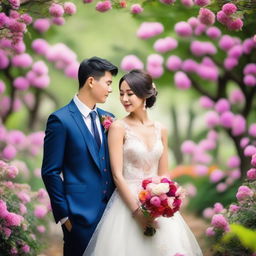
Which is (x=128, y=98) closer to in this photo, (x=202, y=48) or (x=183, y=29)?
(x=183, y=29)

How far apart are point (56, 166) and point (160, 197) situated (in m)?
0.78

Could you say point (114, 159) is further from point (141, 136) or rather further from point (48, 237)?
point (48, 237)

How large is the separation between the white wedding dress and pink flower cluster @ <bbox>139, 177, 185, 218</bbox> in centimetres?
31

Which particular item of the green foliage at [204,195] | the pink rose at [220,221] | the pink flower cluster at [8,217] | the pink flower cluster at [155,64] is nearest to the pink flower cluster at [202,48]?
the pink flower cluster at [155,64]

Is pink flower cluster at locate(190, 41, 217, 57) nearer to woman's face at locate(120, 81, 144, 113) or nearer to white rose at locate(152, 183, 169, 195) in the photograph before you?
woman's face at locate(120, 81, 144, 113)

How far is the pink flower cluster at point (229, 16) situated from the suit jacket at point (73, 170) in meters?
1.66

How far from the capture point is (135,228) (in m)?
4.18

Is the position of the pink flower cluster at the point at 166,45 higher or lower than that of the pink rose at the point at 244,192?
lower

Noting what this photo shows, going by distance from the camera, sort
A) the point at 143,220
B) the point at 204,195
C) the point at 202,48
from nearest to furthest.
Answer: the point at 143,220
the point at 202,48
the point at 204,195

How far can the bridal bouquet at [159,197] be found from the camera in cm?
383

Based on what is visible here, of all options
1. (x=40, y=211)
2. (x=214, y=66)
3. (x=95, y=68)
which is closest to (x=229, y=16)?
(x=95, y=68)

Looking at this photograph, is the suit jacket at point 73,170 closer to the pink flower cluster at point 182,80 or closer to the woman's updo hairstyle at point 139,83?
the woman's updo hairstyle at point 139,83

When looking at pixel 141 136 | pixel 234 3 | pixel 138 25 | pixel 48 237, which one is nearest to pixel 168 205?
pixel 141 136

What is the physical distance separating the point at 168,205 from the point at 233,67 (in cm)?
540
